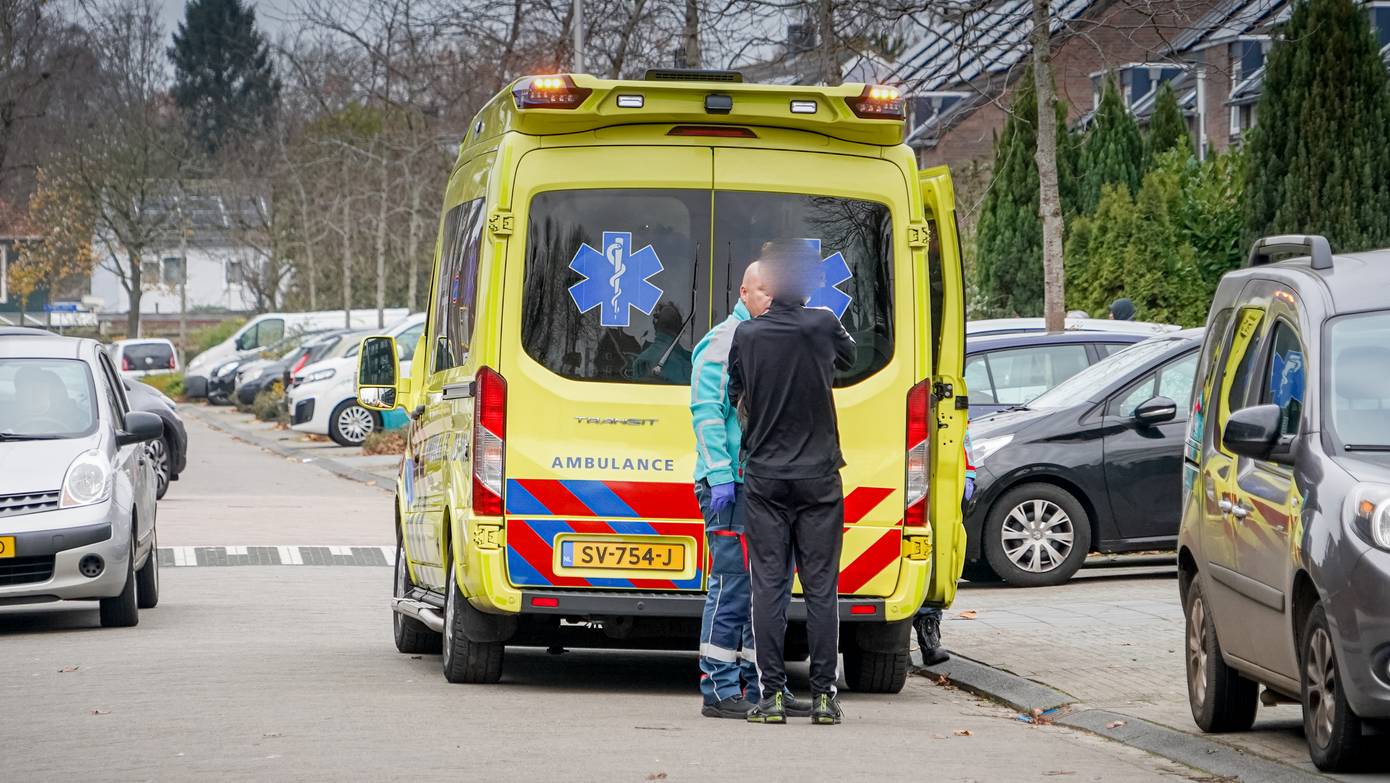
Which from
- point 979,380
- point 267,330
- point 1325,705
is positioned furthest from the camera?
point 267,330

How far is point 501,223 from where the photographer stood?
898cm

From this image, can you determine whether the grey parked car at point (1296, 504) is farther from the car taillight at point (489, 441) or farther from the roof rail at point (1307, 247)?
the car taillight at point (489, 441)

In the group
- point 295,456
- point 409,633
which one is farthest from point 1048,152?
point 295,456

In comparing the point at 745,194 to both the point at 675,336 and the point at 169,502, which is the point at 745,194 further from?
the point at 169,502

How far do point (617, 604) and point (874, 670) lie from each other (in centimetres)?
144

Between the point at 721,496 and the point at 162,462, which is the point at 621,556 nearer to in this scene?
the point at 721,496

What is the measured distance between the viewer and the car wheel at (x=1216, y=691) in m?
8.22

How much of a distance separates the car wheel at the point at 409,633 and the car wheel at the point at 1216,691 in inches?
156

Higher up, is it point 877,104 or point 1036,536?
point 877,104

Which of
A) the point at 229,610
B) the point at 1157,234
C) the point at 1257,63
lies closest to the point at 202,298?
the point at 1257,63

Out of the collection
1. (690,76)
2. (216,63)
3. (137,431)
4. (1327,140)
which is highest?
(216,63)

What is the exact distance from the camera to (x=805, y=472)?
8.15 metres

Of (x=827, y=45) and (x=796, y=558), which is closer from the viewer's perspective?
(x=796, y=558)

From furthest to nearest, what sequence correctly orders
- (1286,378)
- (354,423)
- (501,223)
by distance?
1. (354,423)
2. (501,223)
3. (1286,378)
